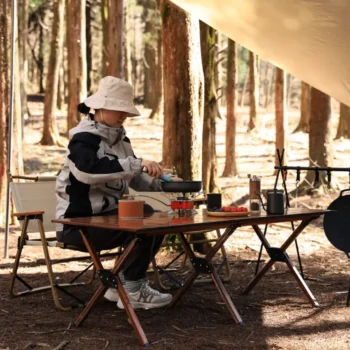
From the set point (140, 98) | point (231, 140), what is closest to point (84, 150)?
point (231, 140)

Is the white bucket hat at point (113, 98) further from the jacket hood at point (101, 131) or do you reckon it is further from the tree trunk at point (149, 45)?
the tree trunk at point (149, 45)

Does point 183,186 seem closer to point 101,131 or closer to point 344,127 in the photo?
point 101,131

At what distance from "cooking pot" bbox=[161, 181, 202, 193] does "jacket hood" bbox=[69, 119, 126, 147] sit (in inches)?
20.7

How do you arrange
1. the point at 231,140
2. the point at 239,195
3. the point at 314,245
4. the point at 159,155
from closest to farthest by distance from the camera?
the point at 314,245
the point at 239,195
the point at 231,140
the point at 159,155

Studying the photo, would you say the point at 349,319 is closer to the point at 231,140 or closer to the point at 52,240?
the point at 52,240

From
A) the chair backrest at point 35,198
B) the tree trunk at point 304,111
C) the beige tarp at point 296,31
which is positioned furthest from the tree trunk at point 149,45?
the chair backrest at point 35,198

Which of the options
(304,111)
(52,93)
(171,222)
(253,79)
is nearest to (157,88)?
(253,79)

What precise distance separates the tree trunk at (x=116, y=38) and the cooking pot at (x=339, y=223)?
517cm

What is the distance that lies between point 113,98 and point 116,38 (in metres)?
5.74

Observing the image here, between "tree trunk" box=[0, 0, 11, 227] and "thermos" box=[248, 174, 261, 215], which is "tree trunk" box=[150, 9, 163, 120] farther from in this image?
"thermos" box=[248, 174, 261, 215]

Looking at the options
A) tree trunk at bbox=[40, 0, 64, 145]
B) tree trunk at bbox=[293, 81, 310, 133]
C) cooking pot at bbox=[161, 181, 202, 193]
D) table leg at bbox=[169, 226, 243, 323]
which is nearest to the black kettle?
table leg at bbox=[169, 226, 243, 323]

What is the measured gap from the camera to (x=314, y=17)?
4559mm

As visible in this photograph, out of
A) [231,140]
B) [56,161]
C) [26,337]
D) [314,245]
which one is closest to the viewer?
[26,337]

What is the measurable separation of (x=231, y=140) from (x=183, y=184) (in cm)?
1043
